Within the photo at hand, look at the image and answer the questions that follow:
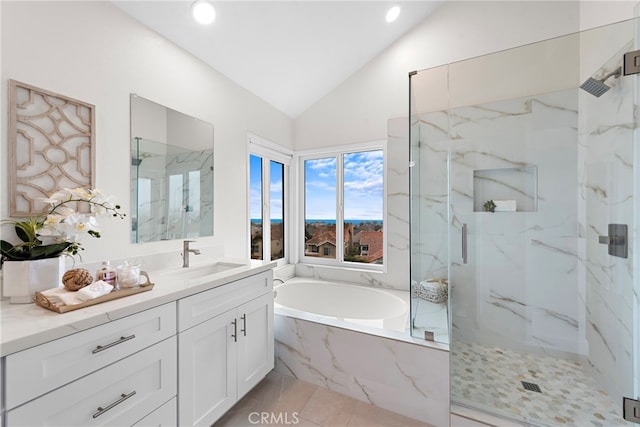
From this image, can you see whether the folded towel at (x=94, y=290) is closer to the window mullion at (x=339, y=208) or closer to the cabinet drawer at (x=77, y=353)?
the cabinet drawer at (x=77, y=353)

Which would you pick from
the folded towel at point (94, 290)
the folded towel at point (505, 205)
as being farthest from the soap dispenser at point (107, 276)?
the folded towel at point (505, 205)

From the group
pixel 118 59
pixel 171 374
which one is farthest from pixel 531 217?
pixel 118 59

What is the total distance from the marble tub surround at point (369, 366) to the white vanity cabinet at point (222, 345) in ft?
0.78

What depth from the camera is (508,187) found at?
2221 millimetres

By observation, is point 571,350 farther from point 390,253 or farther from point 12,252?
point 12,252

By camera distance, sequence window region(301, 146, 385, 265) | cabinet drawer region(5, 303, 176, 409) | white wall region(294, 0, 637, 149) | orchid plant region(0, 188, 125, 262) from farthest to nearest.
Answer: window region(301, 146, 385, 265) → white wall region(294, 0, 637, 149) → orchid plant region(0, 188, 125, 262) → cabinet drawer region(5, 303, 176, 409)

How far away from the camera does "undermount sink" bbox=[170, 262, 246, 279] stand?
171 cm

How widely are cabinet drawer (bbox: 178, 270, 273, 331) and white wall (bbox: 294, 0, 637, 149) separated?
1.89 metres

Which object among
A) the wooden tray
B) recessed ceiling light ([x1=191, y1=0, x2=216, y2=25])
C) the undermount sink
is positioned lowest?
the undermount sink

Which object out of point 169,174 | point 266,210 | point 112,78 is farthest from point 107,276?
point 266,210

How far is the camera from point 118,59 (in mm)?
1527

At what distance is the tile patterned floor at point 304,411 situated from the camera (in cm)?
159

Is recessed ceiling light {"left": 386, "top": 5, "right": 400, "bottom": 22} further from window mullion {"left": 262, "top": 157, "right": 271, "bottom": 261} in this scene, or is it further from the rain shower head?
window mullion {"left": 262, "top": 157, "right": 271, "bottom": 261}

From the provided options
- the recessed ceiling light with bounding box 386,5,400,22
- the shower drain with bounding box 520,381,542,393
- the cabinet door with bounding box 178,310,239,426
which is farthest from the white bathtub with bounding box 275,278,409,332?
the recessed ceiling light with bounding box 386,5,400,22
